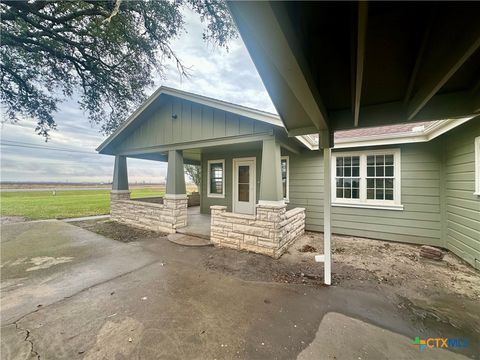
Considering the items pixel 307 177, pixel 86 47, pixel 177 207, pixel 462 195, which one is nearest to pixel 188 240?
pixel 177 207

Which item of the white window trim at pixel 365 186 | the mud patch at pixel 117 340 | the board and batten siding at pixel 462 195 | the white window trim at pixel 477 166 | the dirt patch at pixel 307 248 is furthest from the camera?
the white window trim at pixel 365 186

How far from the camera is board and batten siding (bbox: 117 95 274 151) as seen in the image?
15.7ft

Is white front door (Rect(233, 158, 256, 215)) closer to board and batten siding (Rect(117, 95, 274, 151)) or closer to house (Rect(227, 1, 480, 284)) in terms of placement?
board and batten siding (Rect(117, 95, 274, 151))

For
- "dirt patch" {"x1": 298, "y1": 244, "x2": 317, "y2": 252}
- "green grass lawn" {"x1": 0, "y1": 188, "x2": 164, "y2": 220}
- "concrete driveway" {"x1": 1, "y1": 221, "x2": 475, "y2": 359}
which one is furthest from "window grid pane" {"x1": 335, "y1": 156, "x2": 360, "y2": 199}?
"green grass lawn" {"x1": 0, "y1": 188, "x2": 164, "y2": 220}

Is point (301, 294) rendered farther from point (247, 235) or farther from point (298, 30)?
point (298, 30)

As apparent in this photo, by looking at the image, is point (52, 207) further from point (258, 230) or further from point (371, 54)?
point (371, 54)

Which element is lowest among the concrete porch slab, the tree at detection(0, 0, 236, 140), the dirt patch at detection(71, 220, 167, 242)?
the dirt patch at detection(71, 220, 167, 242)

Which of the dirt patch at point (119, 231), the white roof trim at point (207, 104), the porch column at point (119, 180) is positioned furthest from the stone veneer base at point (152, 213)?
the white roof trim at point (207, 104)

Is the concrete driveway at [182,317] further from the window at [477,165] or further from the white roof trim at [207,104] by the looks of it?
the white roof trim at [207,104]

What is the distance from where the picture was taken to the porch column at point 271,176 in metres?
4.27

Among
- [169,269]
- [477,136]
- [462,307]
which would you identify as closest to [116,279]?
[169,269]

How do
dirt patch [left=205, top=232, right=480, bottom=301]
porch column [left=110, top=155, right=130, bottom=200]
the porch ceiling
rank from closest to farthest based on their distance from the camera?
the porch ceiling < dirt patch [left=205, top=232, right=480, bottom=301] < porch column [left=110, top=155, right=130, bottom=200]

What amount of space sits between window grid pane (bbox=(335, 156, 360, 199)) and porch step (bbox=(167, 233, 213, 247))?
14.7 feet

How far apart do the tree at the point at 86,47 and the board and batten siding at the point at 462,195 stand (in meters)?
5.78
